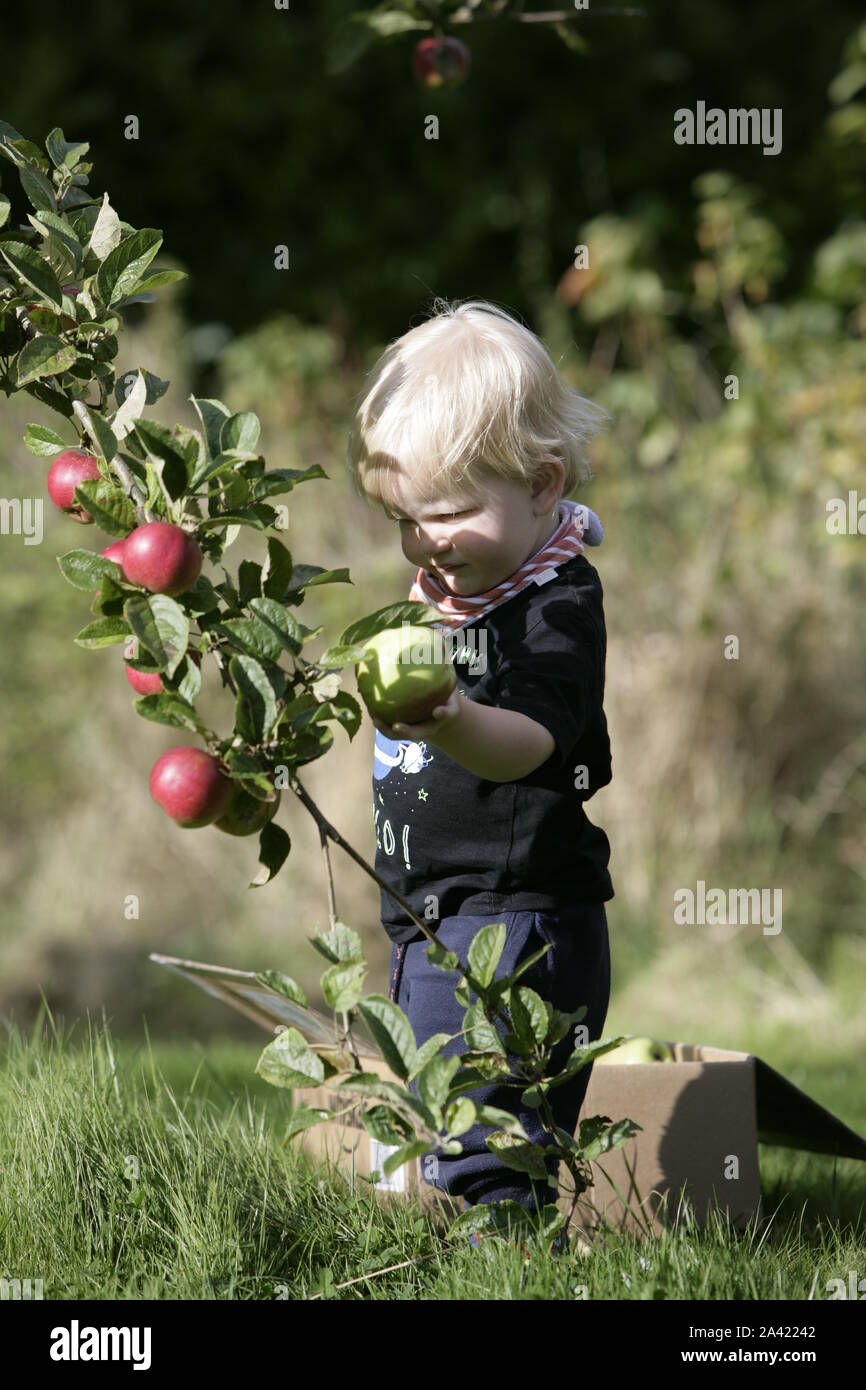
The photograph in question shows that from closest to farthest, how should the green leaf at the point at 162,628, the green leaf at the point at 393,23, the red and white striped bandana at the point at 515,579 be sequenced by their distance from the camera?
the green leaf at the point at 162,628 < the red and white striped bandana at the point at 515,579 < the green leaf at the point at 393,23

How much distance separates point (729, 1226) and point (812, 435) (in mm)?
3264

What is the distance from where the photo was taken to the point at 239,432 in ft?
4.95

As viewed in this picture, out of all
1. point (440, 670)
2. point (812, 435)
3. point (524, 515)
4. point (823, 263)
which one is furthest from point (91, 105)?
point (440, 670)

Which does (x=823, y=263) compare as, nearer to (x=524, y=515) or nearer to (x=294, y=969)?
(x=294, y=969)

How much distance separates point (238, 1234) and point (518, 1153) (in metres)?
0.39

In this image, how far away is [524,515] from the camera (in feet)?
6.56

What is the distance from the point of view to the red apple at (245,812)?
1.47 m

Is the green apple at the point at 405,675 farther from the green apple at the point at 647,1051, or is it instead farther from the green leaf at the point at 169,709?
the green apple at the point at 647,1051

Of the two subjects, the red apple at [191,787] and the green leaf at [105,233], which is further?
the green leaf at [105,233]

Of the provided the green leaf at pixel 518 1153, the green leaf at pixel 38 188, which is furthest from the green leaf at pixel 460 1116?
the green leaf at pixel 38 188

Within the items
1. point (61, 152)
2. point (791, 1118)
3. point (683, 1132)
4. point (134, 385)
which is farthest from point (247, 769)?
point (791, 1118)

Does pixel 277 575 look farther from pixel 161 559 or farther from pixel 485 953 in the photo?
pixel 485 953

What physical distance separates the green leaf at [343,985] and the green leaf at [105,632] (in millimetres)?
415

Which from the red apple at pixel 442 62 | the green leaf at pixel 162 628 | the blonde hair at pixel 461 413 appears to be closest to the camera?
the green leaf at pixel 162 628
